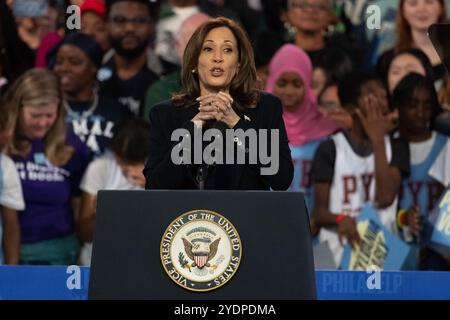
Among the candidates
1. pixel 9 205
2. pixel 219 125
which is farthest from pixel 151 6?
pixel 219 125

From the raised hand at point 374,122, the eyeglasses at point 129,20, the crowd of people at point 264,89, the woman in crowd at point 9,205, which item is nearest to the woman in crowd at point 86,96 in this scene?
the crowd of people at point 264,89

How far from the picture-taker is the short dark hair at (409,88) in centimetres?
691

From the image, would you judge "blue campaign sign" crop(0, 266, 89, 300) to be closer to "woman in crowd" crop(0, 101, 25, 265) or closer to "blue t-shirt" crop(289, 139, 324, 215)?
"woman in crowd" crop(0, 101, 25, 265)

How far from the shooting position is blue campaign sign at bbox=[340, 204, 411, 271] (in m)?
6.66

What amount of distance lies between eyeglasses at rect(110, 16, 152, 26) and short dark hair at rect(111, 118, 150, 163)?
60 cm

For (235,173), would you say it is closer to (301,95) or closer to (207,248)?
(207,248)

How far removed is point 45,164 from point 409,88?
7.07 feet

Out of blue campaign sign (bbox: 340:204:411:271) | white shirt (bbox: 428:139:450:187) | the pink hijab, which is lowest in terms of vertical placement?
blue campaign sign (bbox: 340:204:411:271)

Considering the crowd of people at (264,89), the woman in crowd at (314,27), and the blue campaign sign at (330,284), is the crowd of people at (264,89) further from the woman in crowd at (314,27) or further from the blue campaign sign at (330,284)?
the blue campaign sign at (330,284)

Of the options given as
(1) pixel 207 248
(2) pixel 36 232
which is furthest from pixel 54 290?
(1) pixel 207 248

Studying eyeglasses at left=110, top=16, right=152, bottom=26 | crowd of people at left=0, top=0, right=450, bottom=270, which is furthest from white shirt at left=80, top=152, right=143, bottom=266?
eyeglasses at left=110, top=16, right=152, bottom=26

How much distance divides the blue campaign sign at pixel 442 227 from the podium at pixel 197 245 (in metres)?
3.32

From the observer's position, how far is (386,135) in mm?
6887
